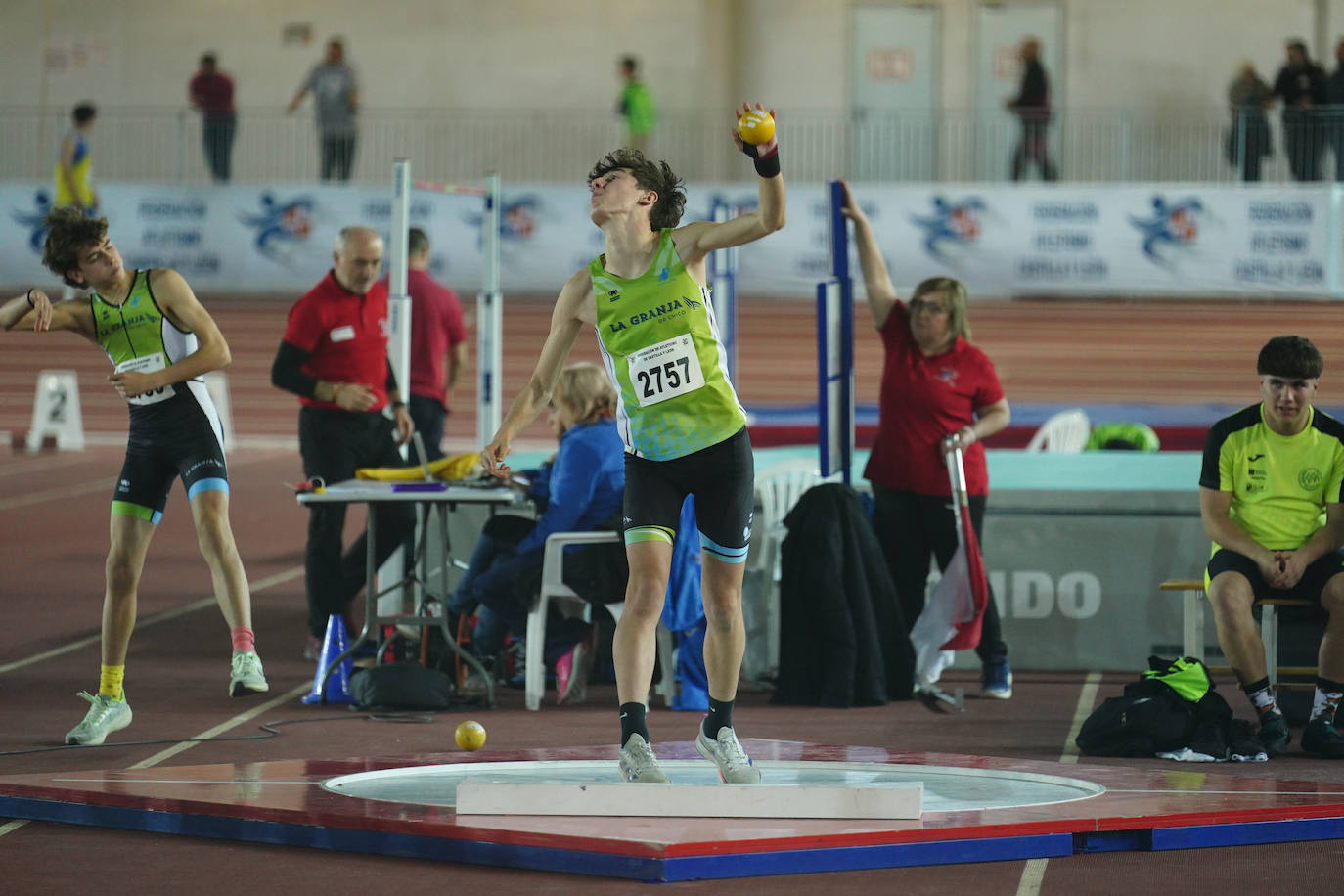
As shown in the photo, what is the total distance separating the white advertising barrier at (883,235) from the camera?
2198 centimetres

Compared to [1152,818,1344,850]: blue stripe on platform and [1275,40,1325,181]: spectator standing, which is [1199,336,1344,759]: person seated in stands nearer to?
[1152,818,1344,850]: blue stripe on platform

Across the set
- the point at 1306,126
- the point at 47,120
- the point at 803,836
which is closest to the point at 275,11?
the point at 47,120

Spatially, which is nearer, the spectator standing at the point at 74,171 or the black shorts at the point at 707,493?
the black shorts at the point at 707,493

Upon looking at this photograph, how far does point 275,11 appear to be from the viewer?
95.9 feet

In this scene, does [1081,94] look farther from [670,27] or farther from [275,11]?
[275,11]

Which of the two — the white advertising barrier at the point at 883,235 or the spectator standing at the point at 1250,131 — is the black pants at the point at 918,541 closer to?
the white advertising barrier at the point at 883,235

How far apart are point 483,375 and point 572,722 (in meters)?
2.68

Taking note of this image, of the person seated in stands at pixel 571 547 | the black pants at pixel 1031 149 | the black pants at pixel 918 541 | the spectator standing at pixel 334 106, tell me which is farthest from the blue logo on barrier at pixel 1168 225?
the person seated in stands at pixel 571 547

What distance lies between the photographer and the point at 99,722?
667 centimetres

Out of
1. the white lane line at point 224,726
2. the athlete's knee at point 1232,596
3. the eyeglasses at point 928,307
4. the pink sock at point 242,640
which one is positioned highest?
the eyeglasses at point 928,307

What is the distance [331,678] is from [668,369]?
296 centimetres

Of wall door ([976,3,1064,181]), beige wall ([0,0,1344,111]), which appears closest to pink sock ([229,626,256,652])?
beige wall ([0,0,1344,111])

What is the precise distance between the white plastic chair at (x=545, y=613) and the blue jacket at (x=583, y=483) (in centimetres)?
9

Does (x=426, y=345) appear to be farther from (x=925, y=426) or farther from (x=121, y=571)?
(x=121, y=571)
